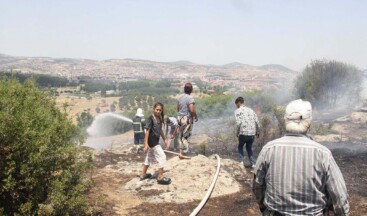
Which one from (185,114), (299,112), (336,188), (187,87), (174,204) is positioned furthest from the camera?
(185,114)

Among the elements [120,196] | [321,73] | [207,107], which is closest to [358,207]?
[120,196]

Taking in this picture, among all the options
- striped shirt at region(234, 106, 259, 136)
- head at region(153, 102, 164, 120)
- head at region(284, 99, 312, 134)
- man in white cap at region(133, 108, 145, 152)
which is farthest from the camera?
man in white cap at region(133, 108, 145, 152)

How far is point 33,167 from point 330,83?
36328 millimetres

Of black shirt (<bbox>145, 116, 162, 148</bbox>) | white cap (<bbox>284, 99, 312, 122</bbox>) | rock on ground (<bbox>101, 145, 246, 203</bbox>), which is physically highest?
white cap (<bbox>284, 99, 312, 122</bbox>)

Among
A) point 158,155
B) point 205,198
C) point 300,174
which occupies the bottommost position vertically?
point 205,198

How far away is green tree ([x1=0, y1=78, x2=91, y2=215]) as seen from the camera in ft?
15.4

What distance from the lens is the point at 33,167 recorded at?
4879 millimetres

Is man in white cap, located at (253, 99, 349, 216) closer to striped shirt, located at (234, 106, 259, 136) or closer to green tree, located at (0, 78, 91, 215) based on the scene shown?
green tree, located at (0, 78, 91, 215)

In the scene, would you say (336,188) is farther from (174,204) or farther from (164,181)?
(164,181)

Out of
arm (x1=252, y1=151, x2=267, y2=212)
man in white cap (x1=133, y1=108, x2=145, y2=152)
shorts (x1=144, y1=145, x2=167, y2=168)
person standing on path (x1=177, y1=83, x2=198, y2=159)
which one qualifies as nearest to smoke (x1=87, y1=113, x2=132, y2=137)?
man in white cap (x1=133, y1=108, x2=145, y2=152)

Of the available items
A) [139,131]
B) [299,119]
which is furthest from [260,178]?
[139,131]

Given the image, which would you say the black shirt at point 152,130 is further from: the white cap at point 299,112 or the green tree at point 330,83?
the green tree at point 330,83

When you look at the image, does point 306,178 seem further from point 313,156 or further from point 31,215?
point 31,215

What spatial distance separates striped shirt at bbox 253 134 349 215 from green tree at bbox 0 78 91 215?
3.16 metres
